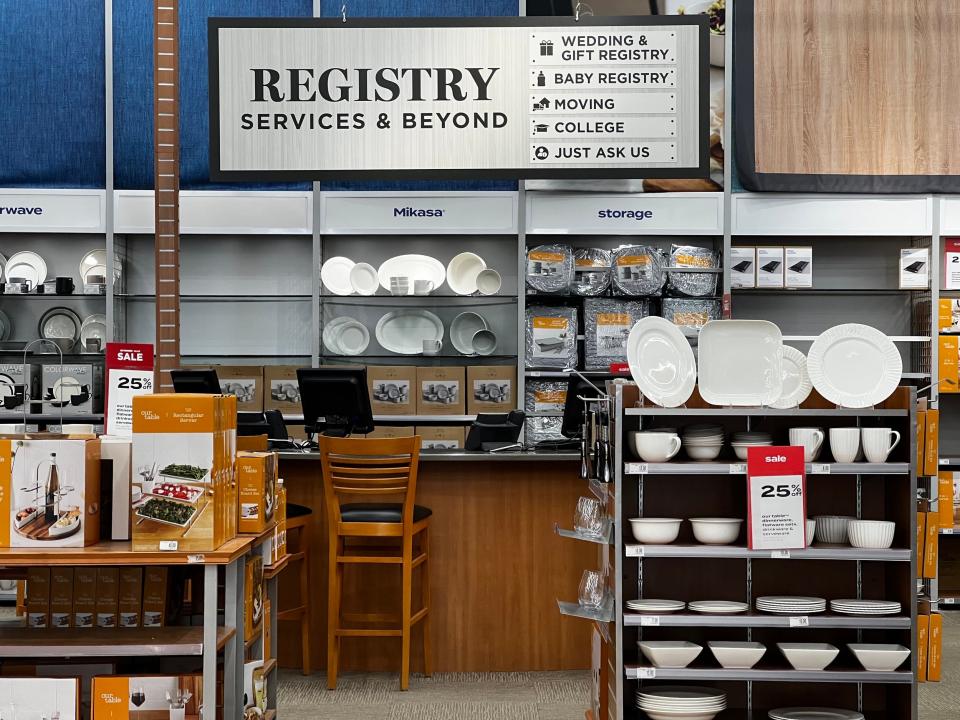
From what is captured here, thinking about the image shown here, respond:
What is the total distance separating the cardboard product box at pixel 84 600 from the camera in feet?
9.00

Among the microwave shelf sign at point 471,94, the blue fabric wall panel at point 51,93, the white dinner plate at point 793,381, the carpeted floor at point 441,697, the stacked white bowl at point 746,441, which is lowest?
the carpeted floor at point 441,697

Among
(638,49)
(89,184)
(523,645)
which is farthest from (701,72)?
(89,184)

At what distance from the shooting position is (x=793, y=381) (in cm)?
320

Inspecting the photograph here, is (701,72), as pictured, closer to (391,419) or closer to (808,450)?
(808,450)

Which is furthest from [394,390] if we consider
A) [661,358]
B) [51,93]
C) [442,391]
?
[661,358]

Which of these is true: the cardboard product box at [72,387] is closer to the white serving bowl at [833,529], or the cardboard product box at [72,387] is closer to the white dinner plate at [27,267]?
the white dinner plate at [27,267]

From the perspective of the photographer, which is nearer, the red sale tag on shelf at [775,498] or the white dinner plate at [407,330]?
the red sale tag on shelf at [775,498]

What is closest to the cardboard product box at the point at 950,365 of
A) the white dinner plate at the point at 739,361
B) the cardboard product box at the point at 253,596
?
the white dinner plate at the point at 739,361

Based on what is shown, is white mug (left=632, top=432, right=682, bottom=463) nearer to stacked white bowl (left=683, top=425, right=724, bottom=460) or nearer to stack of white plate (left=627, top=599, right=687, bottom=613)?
stacked white bowl (left=683, top=425, right=724, bottom=460)

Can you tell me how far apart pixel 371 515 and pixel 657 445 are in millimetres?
1418

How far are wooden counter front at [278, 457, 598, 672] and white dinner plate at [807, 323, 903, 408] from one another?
1363 millimetres

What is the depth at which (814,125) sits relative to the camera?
602 centimetres

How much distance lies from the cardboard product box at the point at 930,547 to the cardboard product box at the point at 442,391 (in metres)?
2.87

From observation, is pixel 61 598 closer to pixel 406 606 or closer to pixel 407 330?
pixel 406 606
